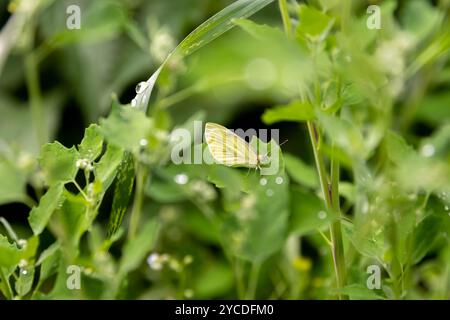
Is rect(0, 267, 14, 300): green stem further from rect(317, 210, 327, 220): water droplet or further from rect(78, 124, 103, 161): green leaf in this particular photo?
rect(317, 210, 327, 220): water droplet

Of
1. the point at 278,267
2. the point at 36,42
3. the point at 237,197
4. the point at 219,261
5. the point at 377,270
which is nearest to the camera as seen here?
the point at 377,270

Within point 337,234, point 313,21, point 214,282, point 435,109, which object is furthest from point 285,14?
point 435,109

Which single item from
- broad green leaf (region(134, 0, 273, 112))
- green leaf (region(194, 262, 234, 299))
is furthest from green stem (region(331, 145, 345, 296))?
green leaf (region(194, 262, 234, 299))

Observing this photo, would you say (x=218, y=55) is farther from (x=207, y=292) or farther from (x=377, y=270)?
(x=207, y=292)

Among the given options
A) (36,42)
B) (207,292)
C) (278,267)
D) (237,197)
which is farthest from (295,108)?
(36,42)

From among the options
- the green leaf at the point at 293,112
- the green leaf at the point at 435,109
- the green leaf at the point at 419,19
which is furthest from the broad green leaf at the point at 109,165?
the green leaf at the point at 435,109

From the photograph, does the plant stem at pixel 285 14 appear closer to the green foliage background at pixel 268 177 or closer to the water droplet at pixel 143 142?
the green foliage background at pixel 268 177
